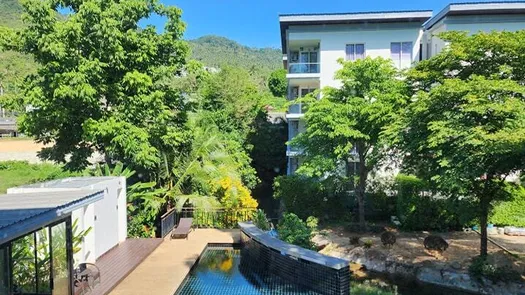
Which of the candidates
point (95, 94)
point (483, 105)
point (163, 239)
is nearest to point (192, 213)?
point (163, 239)

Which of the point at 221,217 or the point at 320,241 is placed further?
the point at 221,217

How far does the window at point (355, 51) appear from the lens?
25016 millimetres

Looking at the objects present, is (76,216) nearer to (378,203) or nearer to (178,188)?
(178,188)

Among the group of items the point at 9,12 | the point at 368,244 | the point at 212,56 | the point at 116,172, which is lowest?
the point at 368,244

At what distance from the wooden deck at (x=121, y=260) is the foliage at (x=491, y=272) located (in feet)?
34.3

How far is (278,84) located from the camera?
6575 cm

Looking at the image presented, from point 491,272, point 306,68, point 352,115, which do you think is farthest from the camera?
point 306,68

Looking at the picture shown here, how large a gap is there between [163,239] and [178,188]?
3050 mm

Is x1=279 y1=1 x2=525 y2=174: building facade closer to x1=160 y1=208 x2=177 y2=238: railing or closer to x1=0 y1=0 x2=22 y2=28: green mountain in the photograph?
x1=160 y1=208 x2=177 y2=238: railing

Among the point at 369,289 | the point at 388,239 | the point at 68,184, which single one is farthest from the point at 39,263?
the point at 388,239

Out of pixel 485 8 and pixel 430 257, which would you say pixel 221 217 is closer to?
pixel 430 257

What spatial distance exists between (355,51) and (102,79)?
1569 cm

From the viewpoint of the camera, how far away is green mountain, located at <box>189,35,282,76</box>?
12175cm

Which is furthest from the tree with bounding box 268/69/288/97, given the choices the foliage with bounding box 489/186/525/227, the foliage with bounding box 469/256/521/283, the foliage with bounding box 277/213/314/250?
the foliage with bounding box 469/256/521/283
